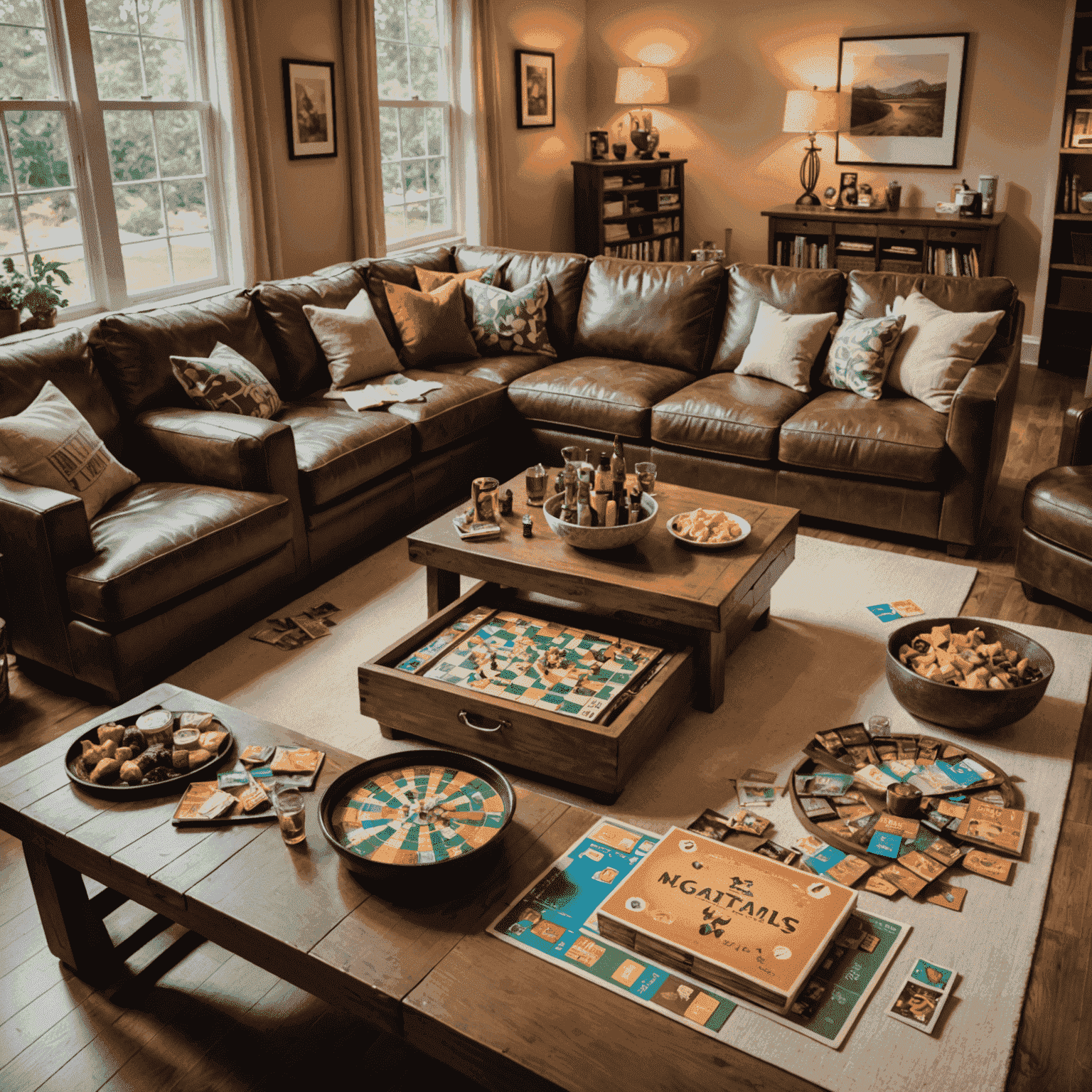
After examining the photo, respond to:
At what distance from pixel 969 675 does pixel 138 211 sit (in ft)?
13.6

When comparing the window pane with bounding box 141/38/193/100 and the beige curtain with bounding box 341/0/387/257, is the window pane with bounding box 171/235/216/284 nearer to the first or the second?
the window pane with bounding box 141/38/193/100

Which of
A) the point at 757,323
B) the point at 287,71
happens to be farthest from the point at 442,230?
the point at 757,323

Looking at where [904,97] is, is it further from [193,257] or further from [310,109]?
[193,257]

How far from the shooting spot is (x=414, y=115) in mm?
6430

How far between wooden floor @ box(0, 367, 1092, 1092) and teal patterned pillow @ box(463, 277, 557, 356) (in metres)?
3.28

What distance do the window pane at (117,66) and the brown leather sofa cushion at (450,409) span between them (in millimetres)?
1776

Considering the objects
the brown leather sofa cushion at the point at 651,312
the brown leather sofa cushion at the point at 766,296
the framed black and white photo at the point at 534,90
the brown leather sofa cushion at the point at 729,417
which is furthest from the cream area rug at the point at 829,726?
the framed black and white photo at the point at 534,90

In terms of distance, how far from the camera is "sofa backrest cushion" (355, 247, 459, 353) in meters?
4.83

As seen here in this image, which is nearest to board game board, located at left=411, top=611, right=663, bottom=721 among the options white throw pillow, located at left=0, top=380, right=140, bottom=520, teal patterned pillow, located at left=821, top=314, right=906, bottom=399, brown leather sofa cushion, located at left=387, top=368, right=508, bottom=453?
white throw pillow, located at left=0, top=380, right=140, bottom=520

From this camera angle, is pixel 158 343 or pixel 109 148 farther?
pixel 109 148

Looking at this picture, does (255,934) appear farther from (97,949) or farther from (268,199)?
(268,199)

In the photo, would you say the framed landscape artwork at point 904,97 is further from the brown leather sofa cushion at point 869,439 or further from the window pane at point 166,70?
the window pane at point 166,70

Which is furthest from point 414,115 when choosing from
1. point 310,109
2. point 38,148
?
point 38,148

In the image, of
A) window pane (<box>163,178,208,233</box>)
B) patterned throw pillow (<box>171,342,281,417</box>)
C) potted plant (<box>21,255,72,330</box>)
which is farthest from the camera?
window pane (<box>163,178,208,233</box>)
